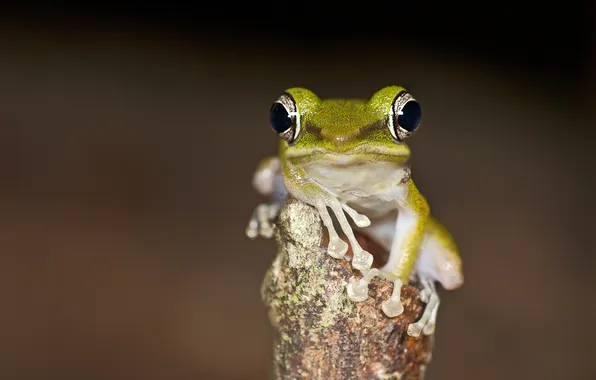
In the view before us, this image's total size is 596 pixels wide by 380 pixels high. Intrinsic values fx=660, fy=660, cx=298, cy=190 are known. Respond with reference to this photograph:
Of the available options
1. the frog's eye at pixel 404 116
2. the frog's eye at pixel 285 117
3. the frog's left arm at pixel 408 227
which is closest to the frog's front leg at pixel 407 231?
the frog's left arm at pixel 408 227

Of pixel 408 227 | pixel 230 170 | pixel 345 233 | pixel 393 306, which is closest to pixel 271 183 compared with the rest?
pixel 408 227

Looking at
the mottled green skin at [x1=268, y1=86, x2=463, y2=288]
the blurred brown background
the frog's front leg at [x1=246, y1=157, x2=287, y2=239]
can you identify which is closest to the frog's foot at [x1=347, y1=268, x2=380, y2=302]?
the mottled green skin at [x1=268, y1=86, x2=463, y2=288]

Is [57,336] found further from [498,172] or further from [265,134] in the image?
[498,172]

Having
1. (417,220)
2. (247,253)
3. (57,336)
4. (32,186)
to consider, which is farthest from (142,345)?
(417,220)

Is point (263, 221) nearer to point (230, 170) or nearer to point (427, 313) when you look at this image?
point (427, 313)

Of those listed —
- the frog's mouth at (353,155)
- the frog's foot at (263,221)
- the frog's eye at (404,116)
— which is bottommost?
the frog's foot at (263,221)

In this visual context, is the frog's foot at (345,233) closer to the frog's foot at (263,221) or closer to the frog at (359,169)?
the frog at (359,169)
